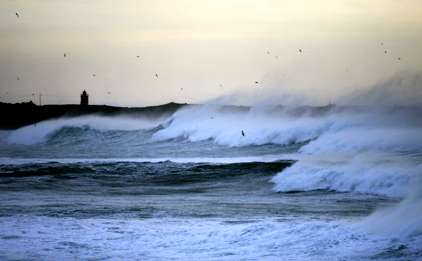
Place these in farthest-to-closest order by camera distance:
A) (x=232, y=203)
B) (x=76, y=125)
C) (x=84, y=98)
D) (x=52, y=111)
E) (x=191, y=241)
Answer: (x=84, y=98) → (x=52, y=111) → (x=76, y=125) → (x=232, y=203) → (x=191, y=241)

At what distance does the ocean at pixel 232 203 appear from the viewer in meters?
6.20

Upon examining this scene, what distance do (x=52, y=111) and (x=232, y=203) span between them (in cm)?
5964

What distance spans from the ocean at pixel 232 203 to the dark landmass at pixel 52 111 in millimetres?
26610

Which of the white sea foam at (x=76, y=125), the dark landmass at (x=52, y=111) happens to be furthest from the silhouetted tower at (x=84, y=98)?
the white sea foam at (x=76, y=125)

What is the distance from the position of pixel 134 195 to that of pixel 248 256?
5977 mm

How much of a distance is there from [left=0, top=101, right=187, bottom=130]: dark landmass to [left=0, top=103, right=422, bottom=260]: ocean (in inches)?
1048

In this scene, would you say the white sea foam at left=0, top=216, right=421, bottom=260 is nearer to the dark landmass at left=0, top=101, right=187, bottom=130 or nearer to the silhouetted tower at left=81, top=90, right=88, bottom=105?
the dark landmass at left=0, top=101, right=187, bottom=130

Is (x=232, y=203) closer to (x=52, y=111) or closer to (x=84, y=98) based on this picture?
(x=52, y=111)

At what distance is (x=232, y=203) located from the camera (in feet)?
33.4

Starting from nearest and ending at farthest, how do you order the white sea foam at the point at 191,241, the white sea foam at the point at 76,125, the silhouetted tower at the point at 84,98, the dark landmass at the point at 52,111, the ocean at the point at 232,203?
the white sea foam at the point at 191,241 → the ocean at the point at 232,203 → the white sea foam at the point at 76,125 → the dark landmass at the point at 52,111 → the silhouetted tower at the point at 84,98

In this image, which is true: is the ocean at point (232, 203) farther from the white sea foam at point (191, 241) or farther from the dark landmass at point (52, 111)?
the dark landmass at point (52, 111)

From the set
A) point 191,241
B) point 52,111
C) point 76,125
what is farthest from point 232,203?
point 52,111

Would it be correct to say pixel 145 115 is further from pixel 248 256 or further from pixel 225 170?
pixel 248 256

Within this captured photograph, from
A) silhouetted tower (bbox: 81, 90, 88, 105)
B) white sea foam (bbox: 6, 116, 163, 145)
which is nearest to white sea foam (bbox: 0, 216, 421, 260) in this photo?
white sea foam (bbox: 6, 116, 163, 145)
